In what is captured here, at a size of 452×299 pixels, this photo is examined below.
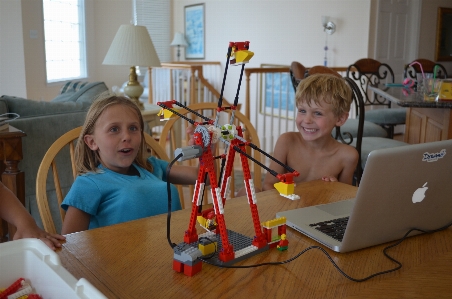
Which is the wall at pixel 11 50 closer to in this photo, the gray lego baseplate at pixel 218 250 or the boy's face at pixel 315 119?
the boy's face at pixel 315 119

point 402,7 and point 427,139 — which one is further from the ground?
point 402,7

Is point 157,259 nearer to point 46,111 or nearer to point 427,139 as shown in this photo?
point 46,111

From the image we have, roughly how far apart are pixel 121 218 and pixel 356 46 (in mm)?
5147

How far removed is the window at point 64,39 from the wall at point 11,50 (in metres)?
0.62

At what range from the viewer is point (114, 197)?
4.21ft

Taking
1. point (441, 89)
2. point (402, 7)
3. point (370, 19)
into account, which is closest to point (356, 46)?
point (370, 19)

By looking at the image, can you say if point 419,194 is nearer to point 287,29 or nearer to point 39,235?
point 39,235

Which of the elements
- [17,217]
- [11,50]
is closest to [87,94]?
[17,217]

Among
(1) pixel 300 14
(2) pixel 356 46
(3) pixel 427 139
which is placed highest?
(1) pixel 300 14

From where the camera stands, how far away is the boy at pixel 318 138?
165cm

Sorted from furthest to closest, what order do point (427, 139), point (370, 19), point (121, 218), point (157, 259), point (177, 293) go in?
point (370, 19), point (427, 139), point (121, 218), point (157, 259), point (177, 293)

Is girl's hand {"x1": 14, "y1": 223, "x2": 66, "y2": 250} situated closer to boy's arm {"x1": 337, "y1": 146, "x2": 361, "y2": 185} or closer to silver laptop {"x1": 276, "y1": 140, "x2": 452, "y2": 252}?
silver laptop {"x1": 276, "y1": 140, "x2": 452, "y2": 252}

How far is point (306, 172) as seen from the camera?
1767 mm

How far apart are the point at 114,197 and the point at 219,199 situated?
54cm
